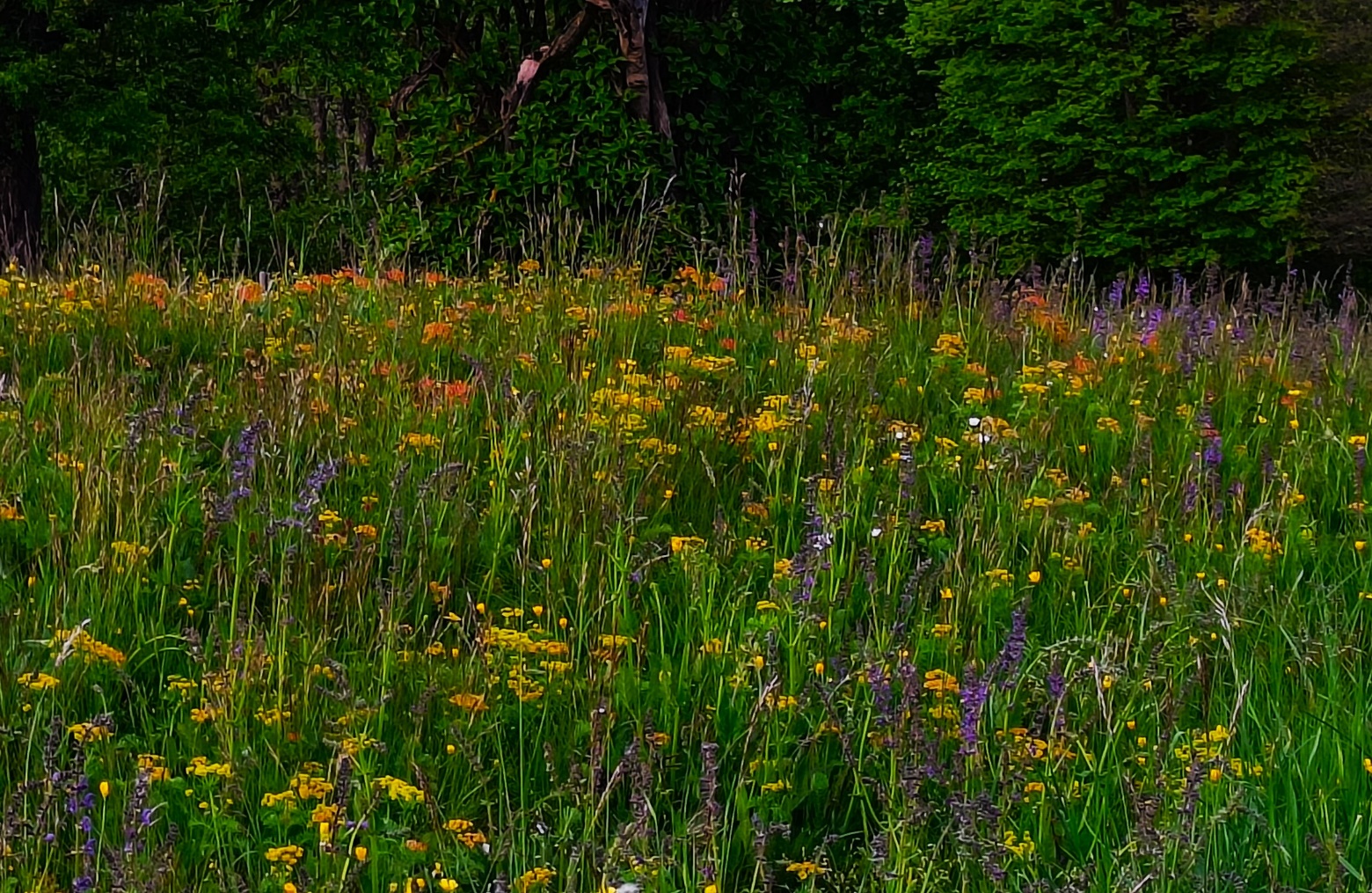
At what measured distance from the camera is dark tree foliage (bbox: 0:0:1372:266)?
7102mm

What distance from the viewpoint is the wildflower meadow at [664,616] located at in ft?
6.42

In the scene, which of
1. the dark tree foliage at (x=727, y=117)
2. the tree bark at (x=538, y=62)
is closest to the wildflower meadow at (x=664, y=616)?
the dark tree foliage at (x=727, y=117)

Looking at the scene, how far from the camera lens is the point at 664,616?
2.67 m

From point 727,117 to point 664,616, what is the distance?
514cm

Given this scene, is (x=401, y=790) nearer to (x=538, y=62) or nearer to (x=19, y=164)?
(x=538, y=62)

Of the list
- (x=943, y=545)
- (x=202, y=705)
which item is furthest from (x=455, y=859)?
(x=943, y=545)

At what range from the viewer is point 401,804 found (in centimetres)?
202

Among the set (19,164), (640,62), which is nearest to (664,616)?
(640,62)

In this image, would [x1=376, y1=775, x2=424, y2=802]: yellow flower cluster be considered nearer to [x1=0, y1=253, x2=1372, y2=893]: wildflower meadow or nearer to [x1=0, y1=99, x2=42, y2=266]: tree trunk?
[x1=0, y1=253, x2=1372, y2=893]: wildflower meadow

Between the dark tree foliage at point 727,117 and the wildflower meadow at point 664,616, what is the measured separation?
282cm

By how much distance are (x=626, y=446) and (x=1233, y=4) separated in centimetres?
1368

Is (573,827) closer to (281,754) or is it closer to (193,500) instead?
(281,754)

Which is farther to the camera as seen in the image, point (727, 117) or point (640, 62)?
point (727, 117)

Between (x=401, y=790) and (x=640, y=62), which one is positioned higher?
(x=640, y=62)
